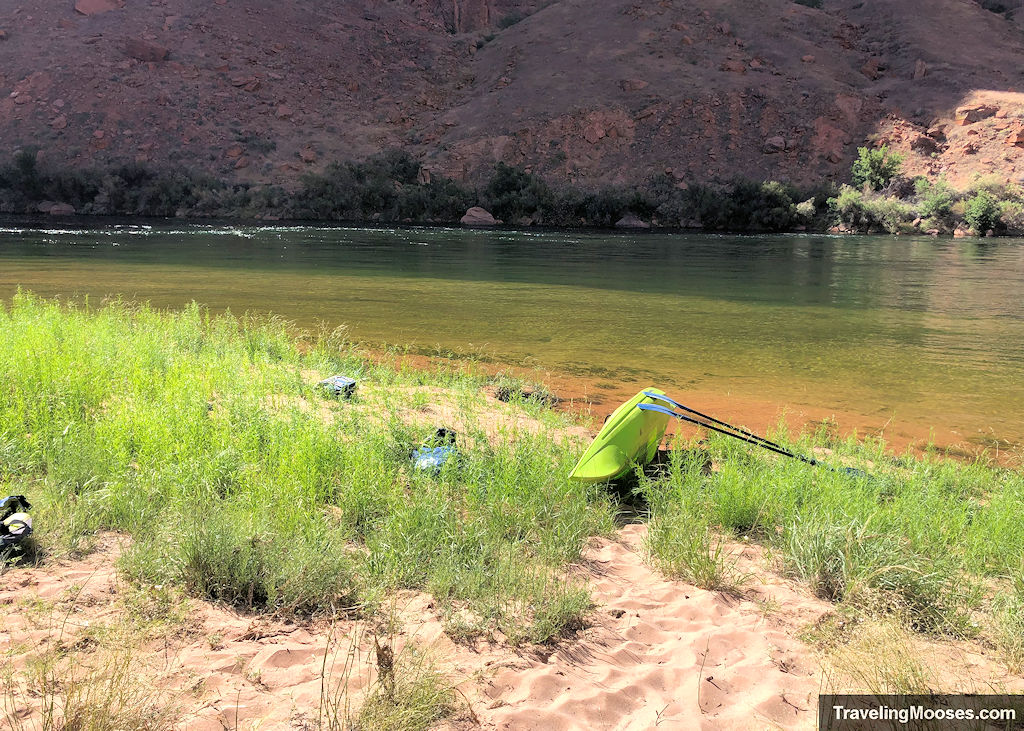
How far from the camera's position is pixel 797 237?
37.0 meters

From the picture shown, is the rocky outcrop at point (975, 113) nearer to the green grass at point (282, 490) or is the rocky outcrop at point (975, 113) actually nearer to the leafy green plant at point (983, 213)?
the leafy green plant at point (983, 213)

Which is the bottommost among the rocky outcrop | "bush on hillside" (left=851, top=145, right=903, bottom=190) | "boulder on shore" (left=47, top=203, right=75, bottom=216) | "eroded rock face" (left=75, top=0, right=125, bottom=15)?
"boulder on shore" (left=47, top=203, right=75, bottom=216)

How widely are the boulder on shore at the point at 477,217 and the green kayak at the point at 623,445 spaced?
39.9m

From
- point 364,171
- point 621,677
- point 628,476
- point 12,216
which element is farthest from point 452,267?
point 12,216

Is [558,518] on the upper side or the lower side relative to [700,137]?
lower

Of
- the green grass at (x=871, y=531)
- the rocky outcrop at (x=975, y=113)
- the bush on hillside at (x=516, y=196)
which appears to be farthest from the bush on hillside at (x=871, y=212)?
the green grass at (x=871, y=531)

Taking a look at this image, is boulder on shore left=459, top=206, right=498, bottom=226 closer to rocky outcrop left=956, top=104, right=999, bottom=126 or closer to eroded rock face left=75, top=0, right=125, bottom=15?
rocky outcrop left=956, top=104, right=999, bottom=126

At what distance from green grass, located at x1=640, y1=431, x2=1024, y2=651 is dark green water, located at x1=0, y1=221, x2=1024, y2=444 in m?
2.52

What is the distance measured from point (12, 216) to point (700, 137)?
4450 cm

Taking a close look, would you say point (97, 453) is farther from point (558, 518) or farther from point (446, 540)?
point (558, 518)

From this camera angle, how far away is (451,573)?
143 inches

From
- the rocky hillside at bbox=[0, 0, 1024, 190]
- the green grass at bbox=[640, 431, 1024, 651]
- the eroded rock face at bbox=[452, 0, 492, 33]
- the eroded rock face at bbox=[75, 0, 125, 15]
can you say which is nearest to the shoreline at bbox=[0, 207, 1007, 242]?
the rocky hillside at bbox=[0, 0, 1024, 190]

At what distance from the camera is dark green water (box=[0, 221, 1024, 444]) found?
346 inches

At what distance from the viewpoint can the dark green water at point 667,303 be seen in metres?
8.78
